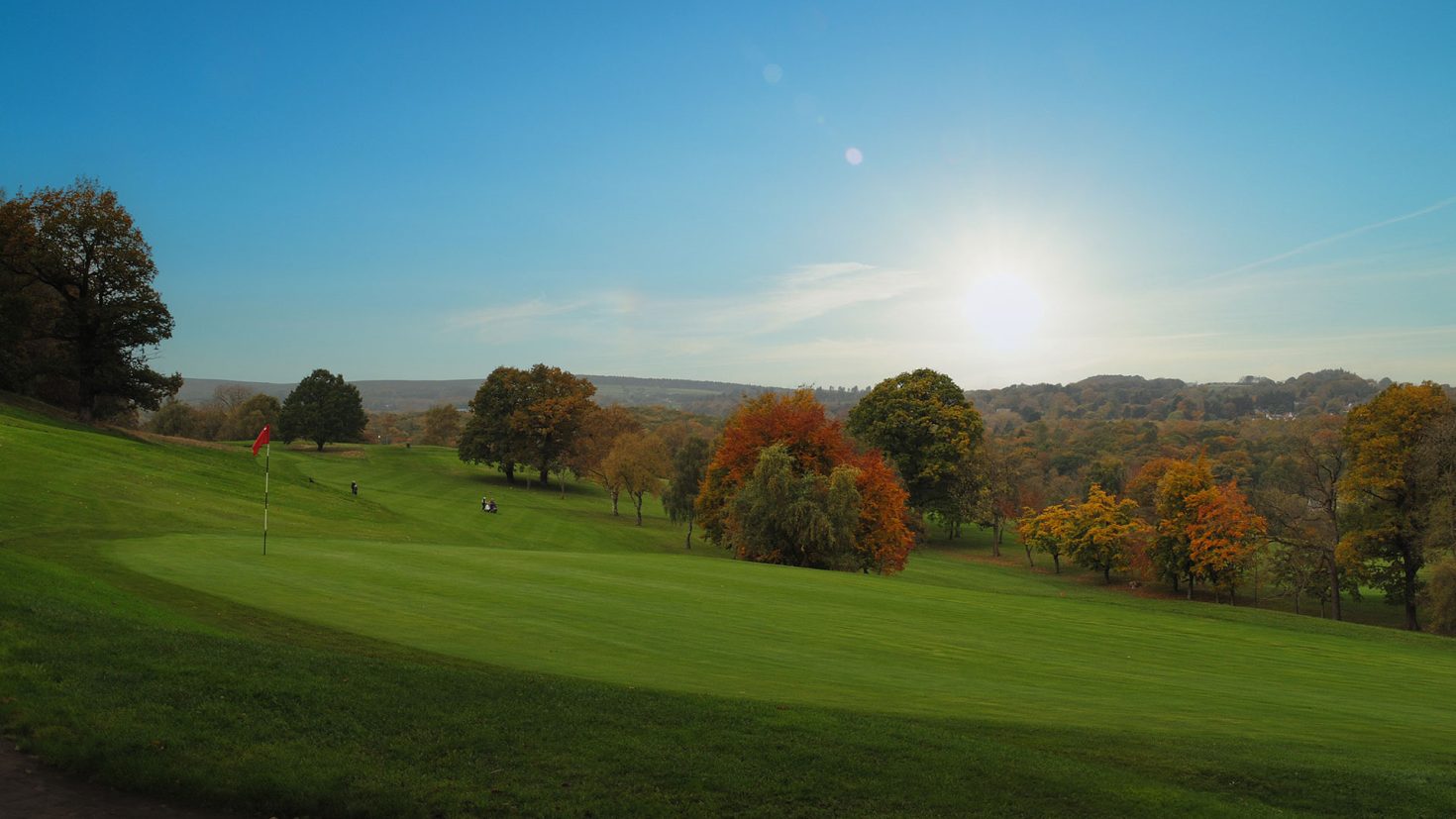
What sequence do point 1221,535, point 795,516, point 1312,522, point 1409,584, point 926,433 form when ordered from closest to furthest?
1. point 795,516
2. point 1409,584
3. point 1312,522
4. point 1221,535
5. point 926,433

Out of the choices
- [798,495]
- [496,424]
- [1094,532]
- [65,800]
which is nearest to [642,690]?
[65,800]

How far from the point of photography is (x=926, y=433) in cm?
7344

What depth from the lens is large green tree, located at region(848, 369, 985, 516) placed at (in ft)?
235

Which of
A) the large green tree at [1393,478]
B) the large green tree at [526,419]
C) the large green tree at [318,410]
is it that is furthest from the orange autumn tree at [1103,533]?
the large green tree at [318,410]

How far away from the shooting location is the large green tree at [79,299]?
50.0 metres

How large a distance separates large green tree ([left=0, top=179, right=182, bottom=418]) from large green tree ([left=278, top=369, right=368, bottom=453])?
36.3 m

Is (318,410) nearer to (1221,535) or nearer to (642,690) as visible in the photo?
(1221,535)

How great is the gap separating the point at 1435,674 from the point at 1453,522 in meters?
24.3

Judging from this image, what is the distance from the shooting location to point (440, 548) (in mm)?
29234

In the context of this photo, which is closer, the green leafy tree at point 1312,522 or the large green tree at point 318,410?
the green leafy tree at point 1312,522

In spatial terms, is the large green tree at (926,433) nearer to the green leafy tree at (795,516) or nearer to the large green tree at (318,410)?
the green leafy tree at (795,516)

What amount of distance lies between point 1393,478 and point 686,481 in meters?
39.7

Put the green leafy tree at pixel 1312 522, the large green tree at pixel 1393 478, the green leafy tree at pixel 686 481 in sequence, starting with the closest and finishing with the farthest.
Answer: the large green tree at pixel 1393 478 → the green leafy tree at pixel 1312 522 → the green leafy tree at pixel 686 481

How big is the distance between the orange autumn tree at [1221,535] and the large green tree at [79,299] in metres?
65.2
